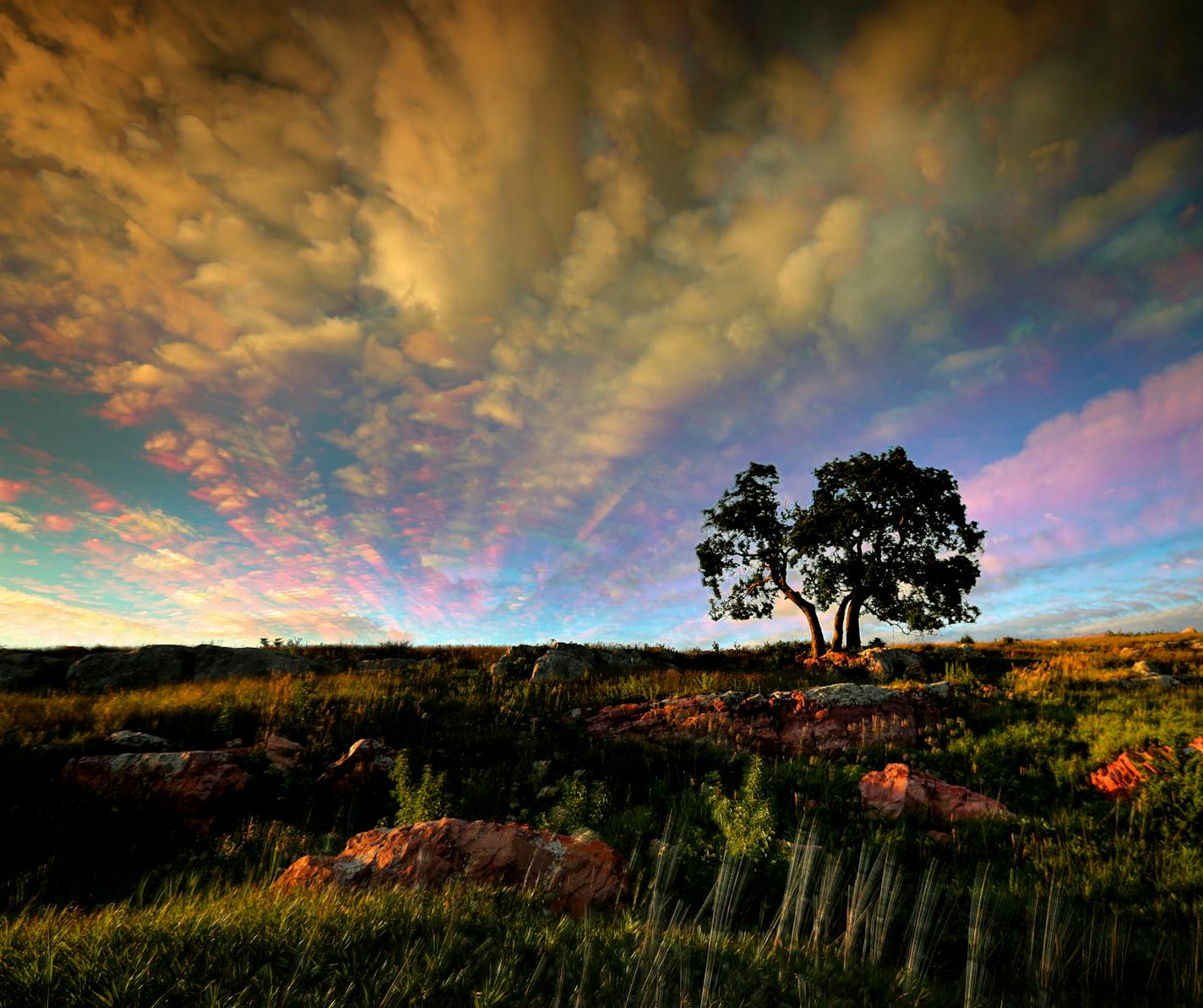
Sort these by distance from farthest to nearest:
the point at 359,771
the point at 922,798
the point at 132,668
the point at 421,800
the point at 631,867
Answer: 1. the point at 132,668
2. the point at 359,771
3. the point at 922,798
4. the point at 421,800
5. the point at 631,867

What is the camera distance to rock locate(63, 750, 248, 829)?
26.7 ft

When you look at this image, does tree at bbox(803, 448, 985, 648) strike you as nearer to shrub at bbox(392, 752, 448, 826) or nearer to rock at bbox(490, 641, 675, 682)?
rock at bbox(490, 641, 675, 682)

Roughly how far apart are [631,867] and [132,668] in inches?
842

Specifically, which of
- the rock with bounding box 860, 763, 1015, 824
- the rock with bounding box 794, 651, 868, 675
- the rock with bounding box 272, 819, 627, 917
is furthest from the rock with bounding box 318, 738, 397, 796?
the rock with bounding box 794, 651, 868, 675

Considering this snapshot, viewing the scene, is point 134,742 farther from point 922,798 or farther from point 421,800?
point 922,798

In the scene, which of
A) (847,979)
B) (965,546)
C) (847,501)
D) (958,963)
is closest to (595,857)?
(847,979)

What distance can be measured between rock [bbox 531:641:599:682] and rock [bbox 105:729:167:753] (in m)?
9.81

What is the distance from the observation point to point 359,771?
930cm

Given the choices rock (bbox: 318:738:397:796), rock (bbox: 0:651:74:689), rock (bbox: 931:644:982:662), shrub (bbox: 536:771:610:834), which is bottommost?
shrub (bbox: 536:771:610:834)

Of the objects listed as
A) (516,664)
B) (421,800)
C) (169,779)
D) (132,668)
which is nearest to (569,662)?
(516,664)

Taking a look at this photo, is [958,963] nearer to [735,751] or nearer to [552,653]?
[735,751]

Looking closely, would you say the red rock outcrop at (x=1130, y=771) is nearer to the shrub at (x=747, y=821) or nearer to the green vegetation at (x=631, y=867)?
the green vegetation at (x=631, y=867)

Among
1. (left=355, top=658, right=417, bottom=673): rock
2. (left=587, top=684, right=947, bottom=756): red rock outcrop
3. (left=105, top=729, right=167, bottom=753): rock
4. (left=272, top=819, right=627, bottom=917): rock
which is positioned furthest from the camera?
(left=355, top=658, right=417, bottom=673): rock

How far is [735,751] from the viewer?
10.5 meters
